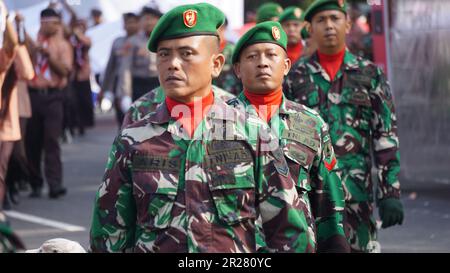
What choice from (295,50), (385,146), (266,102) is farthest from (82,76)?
(266,102)

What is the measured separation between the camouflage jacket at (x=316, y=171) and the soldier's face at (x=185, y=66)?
66 centimetres

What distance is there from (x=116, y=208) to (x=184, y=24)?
801 mm

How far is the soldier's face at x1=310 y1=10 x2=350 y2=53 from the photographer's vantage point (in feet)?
28.5

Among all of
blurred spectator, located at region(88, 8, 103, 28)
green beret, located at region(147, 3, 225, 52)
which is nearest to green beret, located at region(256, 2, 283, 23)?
green beret, located at region(147, 3, 225, 52)

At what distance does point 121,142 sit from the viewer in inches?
215

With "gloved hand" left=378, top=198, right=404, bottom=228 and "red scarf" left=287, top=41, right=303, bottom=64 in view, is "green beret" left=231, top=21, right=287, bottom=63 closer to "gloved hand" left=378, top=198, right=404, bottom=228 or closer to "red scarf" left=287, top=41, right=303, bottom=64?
"gloved hand" left=378, top=198, right=404, bottom=228

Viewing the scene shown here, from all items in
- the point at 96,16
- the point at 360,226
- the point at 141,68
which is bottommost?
the point at 96,16

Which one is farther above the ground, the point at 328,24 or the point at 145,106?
the point at 328,24

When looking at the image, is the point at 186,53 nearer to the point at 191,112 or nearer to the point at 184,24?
the point at 184,24

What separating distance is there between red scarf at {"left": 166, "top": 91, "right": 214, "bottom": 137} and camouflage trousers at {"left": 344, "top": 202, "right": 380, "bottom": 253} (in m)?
3.06

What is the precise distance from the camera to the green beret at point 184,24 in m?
5.55

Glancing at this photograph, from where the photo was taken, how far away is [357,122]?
852 centimetres

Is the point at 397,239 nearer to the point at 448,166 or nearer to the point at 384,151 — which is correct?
the point at 448,166
